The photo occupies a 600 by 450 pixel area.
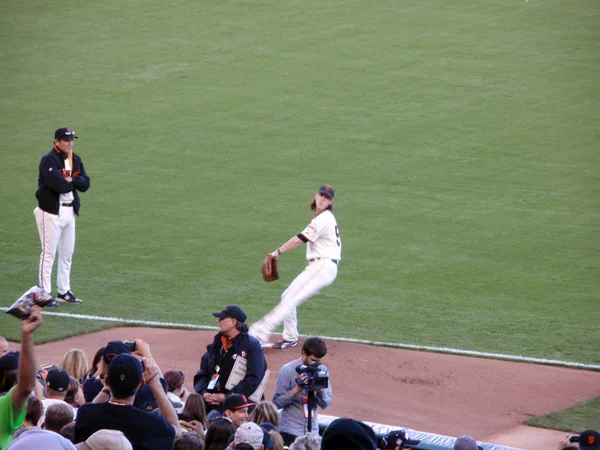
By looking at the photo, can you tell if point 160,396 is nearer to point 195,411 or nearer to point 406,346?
point 195,411

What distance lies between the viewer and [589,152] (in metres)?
18.6

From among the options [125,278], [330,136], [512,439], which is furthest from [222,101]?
[512,439]

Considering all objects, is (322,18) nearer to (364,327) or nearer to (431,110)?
(431,110)

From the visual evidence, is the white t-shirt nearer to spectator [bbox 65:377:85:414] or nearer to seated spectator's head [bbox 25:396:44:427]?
spectator [bbox 65:377:85:414]

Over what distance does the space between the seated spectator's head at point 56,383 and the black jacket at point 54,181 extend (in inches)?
209

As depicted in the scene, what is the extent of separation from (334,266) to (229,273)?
3627 millimetres

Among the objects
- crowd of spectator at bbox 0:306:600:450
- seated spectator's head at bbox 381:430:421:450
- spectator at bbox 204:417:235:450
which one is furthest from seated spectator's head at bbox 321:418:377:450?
seated spectator's head at bbox 381:430:421:450

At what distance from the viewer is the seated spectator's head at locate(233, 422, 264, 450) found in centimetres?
456

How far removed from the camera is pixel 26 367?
427cm

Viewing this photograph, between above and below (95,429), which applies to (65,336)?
below

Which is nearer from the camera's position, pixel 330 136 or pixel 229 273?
pixel 229 273

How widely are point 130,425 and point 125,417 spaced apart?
45 mm

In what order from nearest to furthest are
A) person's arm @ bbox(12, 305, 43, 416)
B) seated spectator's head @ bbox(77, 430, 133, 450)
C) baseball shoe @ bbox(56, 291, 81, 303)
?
1. seated spectator's head @ bbox(77, 430, 133, 450)
2. person's arm @ bbox(12, 305, 43, 416)
3. baseball shoe @ bbox(56, 291, 81, 303)

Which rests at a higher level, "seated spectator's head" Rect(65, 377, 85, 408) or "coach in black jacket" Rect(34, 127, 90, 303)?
"coach in black jacket" Rect(34, 127, 90, 303)
